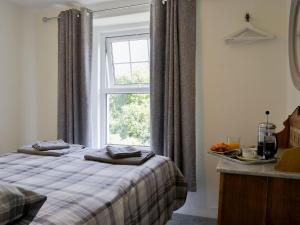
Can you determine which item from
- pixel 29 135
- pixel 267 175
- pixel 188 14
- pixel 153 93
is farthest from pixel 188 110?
pixel 29 135

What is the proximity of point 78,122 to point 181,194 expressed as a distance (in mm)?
1443

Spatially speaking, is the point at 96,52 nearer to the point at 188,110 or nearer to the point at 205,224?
the point at 188,110

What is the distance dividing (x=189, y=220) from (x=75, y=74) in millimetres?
1955

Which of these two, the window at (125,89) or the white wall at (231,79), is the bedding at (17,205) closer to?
the white wall at (231,79)

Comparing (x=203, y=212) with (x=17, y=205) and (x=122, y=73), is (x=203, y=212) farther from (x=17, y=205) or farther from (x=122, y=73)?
(x=17, y=205)

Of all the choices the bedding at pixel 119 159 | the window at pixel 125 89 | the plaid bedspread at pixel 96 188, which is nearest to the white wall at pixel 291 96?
the plaid bedspread at pixel 96 188

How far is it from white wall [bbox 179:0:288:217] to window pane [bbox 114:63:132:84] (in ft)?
3.16

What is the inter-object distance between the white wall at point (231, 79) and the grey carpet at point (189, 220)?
0.24ft

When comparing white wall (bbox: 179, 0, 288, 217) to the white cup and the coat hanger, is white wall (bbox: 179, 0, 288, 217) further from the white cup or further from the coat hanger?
the white cup

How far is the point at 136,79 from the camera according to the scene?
3.18 metres

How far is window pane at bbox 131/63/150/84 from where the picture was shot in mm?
3125

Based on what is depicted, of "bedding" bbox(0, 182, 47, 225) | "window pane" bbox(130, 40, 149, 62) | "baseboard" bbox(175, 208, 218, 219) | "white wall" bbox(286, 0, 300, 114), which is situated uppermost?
"window pane" bbox(130, 40, 149, 62)

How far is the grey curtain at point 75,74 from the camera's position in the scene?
116 inches

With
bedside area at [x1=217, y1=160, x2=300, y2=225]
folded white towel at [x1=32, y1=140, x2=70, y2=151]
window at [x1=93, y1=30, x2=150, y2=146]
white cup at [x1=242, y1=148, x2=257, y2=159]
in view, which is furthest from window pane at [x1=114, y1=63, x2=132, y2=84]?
bedside area at [x1=217, y1=160, x2=300, y2=225]
